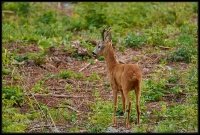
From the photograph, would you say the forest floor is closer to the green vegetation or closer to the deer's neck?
the green vegetation

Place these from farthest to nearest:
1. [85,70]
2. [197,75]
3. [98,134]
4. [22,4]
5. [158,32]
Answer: [22,4]
[158,32]
[85,70]
[197,75]
[98,134]

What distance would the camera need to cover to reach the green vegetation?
→ 34.9 feet

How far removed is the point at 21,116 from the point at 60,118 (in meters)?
0.57

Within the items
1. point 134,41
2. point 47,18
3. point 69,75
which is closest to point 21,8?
point 47,18

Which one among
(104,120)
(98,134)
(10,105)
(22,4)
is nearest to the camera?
(98,134)

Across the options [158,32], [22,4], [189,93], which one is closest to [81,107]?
Result: [189,93]

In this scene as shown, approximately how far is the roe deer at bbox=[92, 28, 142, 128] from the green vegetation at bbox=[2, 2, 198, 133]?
11.5 inches

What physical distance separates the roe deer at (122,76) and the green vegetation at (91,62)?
0.96 ft

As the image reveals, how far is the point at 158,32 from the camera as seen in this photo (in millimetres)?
15734

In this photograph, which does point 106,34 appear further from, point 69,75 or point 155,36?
point 155,36

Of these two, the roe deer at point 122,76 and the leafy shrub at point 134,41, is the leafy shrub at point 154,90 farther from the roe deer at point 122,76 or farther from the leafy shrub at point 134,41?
the leafy shrub at point 134,41

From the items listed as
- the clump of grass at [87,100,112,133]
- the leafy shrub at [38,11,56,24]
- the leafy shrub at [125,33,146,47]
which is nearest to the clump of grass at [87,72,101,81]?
the clump of grass at [87,100,112,133]

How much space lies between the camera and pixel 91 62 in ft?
47.3

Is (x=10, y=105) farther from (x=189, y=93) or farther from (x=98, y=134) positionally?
(x=189, y=93)
